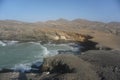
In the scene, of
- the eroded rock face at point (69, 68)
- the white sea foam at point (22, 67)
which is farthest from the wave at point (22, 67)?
the eroded rock face at point (69, 68)

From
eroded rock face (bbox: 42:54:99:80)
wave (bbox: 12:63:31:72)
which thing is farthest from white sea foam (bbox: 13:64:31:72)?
eroded rock face (bbox: 42:54:99:80)

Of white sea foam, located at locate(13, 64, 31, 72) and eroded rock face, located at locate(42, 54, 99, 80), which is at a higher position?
eroded rock face, located at locate(42, 54, 99, 80)

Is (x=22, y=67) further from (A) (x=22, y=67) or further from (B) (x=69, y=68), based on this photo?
(B) (x=69, y=68)

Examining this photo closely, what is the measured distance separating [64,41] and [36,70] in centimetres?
1878

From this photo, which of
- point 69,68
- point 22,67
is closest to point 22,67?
point 22,67

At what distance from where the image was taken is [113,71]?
12.4 m

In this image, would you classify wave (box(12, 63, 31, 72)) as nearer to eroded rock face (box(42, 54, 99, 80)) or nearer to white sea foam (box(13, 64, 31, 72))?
white sea foam (box(13, 64, 31, 72))

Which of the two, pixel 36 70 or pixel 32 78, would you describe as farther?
pixel 36 70

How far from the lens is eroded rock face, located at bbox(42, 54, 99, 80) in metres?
11.4

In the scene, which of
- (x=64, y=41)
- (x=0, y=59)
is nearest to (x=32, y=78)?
(x=0, y=59)

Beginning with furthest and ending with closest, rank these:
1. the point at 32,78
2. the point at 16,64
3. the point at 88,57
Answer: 1. the point at 16,64
2. the point at 88,57
3. the point at 32,78

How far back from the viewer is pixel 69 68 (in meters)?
13.2

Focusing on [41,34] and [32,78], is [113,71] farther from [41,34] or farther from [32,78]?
[41,34]

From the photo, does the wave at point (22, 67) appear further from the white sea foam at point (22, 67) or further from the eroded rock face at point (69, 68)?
the eroded rock face at point (69, 68)
